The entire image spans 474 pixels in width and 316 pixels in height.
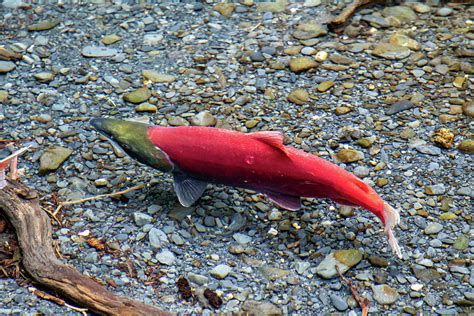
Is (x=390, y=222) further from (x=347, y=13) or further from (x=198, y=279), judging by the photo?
(x=347, y=13)

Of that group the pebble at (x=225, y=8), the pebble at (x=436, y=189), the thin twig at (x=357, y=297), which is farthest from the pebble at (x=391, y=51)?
the thin twig at (x=357, y=297)

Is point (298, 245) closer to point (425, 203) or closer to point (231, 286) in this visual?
point (231, 286)

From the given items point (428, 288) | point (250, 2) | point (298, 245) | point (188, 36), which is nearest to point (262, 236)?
point (298, 245)

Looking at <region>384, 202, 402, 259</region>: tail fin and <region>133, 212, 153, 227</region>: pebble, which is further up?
<region>384, 202, 402, 259</region>: tail fin

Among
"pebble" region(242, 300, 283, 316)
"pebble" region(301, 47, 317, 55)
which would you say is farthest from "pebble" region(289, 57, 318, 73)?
"pebble" region(242, 300, 283, 316)

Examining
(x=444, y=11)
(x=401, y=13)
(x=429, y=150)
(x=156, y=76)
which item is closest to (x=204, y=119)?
(x=156, y=76)

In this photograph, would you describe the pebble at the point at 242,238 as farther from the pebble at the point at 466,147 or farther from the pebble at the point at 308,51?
the pebble at the point at 308,51

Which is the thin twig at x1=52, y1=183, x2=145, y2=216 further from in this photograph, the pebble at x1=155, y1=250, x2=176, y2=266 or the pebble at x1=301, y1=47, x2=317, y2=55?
the pebble at x1=301, y1=47, x2=317, y2=55

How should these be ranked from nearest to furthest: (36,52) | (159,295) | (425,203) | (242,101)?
(159,295), (425,203), (242,101), (36,52)
